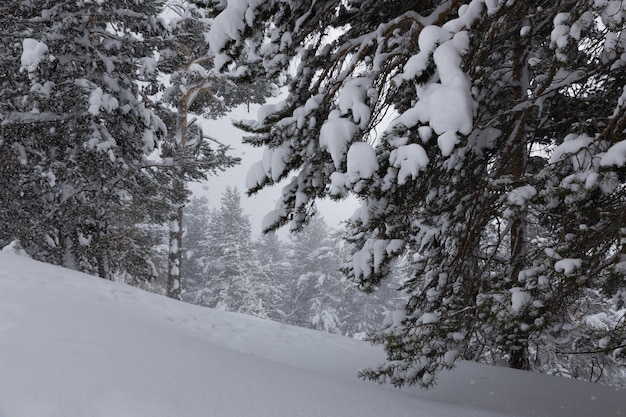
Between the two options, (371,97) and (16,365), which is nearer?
(16,365)

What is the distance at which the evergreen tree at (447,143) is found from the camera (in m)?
2.39

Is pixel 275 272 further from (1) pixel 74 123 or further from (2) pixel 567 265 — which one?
(2) pixel 567 265

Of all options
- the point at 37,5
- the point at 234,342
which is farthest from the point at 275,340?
the point at 37,5

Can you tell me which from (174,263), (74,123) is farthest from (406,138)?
(174,263)

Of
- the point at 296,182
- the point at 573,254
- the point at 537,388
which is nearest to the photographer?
the point at 573,254

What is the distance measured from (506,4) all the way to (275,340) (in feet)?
17.7

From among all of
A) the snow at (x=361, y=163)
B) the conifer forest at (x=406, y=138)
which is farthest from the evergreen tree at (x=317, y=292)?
the snow at (x=361, y=163)

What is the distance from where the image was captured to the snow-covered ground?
2088 mm

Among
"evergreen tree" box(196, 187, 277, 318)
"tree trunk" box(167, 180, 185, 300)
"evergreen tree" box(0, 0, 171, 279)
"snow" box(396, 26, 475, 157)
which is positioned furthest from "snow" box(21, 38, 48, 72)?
"evergreen tree" box(196, 187, 277, 318)

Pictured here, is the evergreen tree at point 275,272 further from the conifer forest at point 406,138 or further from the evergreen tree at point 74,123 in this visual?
the conifer forest at point 406,138

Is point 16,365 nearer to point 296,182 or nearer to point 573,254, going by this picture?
point 296,182

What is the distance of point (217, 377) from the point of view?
2.58 meters

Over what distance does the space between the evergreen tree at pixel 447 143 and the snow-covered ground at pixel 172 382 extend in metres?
0.86

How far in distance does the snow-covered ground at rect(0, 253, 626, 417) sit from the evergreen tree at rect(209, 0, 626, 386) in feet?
2.82
